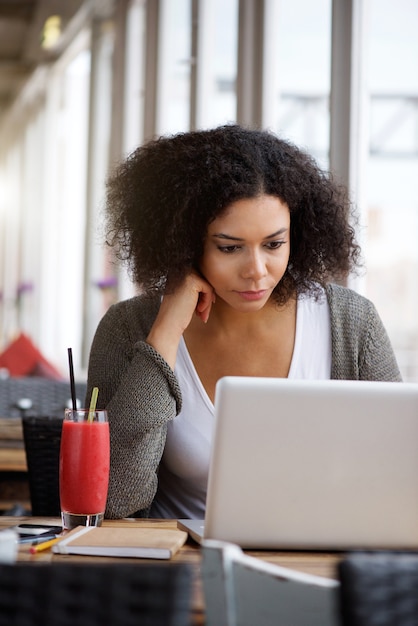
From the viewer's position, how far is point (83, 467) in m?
1.51

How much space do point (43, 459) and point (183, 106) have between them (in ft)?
11.4

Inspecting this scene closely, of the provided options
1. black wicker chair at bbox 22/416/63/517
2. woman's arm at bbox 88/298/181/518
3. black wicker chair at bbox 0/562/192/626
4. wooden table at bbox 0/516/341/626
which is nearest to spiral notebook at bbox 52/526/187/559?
wooden table at bbox 0/516/341/626

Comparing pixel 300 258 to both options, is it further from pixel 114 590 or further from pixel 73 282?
pixel 73 282

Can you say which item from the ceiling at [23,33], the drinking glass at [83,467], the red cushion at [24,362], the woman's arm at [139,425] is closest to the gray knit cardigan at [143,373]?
the woman's arm at [139,425]

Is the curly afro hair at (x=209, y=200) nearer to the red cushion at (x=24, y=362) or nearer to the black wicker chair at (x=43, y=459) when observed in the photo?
the black wicker chair at (x=43, y=459)

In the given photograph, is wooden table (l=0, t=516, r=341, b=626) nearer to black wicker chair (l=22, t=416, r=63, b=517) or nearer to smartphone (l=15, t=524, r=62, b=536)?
smartphone (l=15, t=524, r=62, b=536)

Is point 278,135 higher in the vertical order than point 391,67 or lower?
lower

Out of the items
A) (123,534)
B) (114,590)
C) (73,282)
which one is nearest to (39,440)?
(123,534)

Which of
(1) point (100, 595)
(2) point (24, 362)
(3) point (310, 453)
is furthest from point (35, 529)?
(2) point (24, 362)

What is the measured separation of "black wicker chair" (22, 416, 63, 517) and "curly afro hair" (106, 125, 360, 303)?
39 cm

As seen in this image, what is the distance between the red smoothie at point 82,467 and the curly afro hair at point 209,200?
0.47m

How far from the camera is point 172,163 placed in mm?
1946

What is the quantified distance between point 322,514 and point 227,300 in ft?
2.09

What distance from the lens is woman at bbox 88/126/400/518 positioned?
5.80 ft
